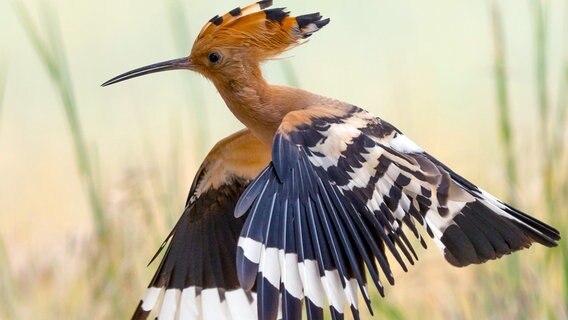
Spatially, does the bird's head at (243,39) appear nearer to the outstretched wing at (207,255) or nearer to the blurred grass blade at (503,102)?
the outstretched wing at (207,255)

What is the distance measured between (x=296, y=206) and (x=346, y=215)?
0.07 m

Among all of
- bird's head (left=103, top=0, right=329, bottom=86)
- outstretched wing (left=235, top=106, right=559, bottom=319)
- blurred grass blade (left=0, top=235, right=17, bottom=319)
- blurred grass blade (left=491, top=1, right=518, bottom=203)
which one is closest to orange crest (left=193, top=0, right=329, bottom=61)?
bird's head (left=103, top=0, right=329, bottom=86)

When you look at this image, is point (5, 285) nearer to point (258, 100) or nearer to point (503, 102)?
point (258, 100)

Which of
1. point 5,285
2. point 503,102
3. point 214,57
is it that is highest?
point 214,57

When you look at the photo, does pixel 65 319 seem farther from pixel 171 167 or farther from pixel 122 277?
pixel 171 167

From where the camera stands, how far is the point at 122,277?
8.34 feet

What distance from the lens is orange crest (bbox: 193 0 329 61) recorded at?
2.10 meters

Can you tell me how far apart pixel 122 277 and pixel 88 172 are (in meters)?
0.27

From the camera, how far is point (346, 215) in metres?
1.81

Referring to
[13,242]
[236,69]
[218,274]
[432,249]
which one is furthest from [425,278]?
[13,242]

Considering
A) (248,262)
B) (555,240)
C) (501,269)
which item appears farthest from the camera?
(501,269)

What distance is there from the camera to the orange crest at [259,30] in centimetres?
210

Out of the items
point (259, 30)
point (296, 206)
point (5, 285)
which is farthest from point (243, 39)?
point (5, 285)

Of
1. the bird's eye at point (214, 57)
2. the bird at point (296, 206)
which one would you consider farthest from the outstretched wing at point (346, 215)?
the bird's eye at point (214, 57)
